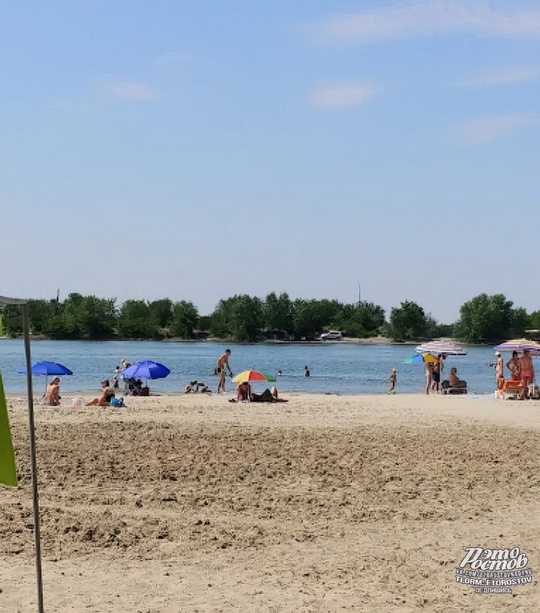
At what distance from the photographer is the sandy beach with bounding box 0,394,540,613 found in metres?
7.53

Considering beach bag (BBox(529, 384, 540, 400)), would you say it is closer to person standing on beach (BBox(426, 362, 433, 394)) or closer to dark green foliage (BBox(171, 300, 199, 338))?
person standing on beach (BBox(426, 362, 433, 394))

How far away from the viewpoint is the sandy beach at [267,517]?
7527 millimetres

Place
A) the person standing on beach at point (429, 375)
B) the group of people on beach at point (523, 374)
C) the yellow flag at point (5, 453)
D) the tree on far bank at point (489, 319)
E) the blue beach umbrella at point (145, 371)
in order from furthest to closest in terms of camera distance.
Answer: the tree on far bank at point (489, 319) → the person standing on beach at point (429, 375) → the blue beach umbrella at point (145, 371) → the group of people on beach at point (523, 374) → the yellow flag at point (5, 453)

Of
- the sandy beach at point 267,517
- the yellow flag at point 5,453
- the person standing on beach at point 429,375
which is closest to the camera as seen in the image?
the yellow flag at point 5,453

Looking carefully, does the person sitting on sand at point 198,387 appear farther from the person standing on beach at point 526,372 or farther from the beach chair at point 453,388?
the person standing on beach at point 526,372

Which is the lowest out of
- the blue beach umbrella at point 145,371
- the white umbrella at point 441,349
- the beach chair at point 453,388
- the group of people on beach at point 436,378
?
the beach chair at point 453,388

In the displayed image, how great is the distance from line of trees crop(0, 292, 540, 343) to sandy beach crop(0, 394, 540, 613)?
137 meters

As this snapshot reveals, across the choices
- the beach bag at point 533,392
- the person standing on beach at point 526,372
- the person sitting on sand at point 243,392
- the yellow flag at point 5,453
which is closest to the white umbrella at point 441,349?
the person standing on beach at point 526,372

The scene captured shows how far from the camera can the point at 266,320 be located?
164 metres

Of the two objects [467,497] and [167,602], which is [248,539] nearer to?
[167,602]

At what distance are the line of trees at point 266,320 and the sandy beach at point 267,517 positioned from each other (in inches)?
5399

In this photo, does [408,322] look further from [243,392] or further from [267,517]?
[267,517]

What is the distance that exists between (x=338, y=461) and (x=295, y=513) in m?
3.40

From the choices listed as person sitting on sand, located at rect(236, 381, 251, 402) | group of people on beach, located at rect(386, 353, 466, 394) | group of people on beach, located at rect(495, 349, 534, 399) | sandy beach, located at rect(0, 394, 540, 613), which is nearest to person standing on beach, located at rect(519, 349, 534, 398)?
group of people on beach, located at rect(495, 349, 534, 399)
